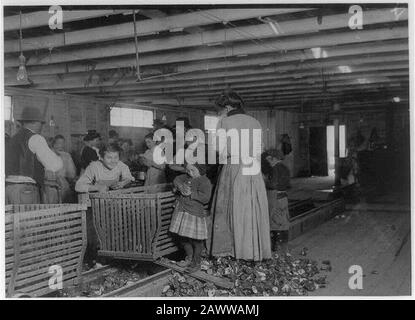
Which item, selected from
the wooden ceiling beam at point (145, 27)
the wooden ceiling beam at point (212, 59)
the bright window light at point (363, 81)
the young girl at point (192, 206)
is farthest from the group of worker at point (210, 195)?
the bright window light at point (363, 81)

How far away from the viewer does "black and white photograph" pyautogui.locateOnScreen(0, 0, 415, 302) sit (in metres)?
3.58

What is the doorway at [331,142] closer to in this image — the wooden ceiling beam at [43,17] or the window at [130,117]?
the window at [130,117]

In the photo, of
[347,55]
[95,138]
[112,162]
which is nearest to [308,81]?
[347,55]

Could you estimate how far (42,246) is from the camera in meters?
3.44

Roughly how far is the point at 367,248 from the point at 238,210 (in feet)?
7.35

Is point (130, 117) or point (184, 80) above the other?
point (184, 80)

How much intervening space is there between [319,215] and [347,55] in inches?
99.3

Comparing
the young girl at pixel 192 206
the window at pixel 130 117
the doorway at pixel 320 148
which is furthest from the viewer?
the doorway at pixel 320 148

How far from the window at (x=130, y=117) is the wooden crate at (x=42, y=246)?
7848mm

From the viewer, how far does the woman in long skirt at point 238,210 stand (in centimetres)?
391

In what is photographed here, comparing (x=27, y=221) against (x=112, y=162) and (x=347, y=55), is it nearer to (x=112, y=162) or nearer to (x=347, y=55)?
(x=112, y=162)

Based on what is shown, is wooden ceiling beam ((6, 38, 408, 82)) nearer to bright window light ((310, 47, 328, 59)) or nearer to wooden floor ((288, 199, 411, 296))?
bright window light ((310, 47, 328, 59))

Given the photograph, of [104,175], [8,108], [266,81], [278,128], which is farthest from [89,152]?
[278,128]

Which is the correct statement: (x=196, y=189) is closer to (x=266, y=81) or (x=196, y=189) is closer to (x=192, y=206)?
(x=192, y=206)
